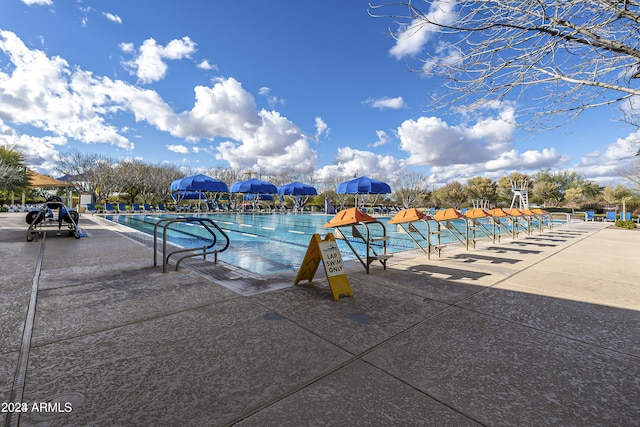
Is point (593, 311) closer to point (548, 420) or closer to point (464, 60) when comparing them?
point (548, 420)

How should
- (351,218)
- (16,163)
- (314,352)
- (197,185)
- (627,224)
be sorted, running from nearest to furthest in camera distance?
(314,352) → (351,218) → (627,224) → (197,185) → (16,163)

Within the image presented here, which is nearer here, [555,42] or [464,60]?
[555,42]

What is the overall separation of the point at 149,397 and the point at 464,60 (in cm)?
407

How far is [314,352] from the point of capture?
216 centimetres

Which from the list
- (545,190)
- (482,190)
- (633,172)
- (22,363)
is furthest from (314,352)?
(545,190)

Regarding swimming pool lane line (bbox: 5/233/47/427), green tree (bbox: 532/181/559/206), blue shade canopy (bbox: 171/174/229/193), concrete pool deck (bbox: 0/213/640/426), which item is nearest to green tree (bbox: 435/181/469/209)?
green tree (bbox: 532/181/559/206)

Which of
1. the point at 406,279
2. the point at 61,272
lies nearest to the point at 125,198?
the point at 61,272

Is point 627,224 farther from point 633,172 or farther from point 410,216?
point 410,216

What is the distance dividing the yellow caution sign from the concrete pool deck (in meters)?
0.20

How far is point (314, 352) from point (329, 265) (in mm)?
1581

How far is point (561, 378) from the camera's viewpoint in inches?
74.3

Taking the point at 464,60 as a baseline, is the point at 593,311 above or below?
below

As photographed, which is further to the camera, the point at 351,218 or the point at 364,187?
the point at 364,187

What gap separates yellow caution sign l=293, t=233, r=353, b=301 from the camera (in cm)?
354
